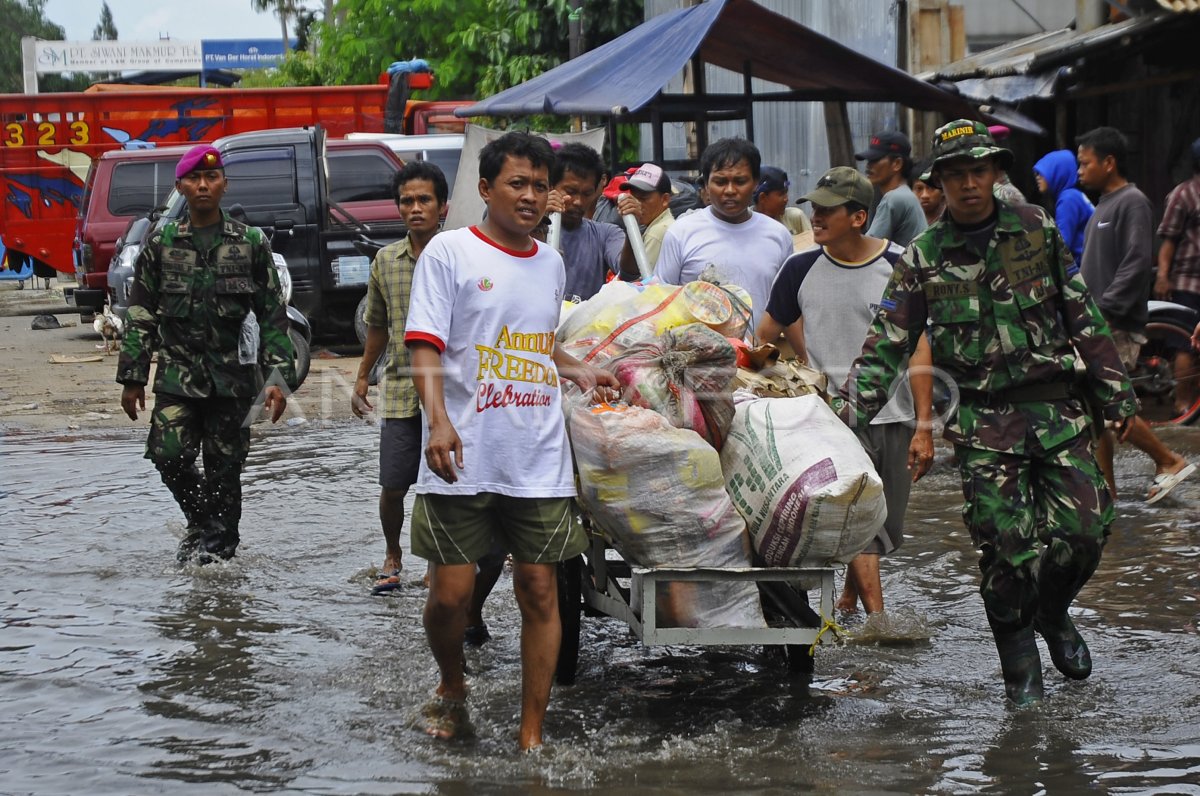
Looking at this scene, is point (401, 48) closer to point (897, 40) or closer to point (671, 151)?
point (671, 151)

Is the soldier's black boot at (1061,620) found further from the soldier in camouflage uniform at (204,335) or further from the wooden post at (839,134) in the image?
the wooden post at (839,134)

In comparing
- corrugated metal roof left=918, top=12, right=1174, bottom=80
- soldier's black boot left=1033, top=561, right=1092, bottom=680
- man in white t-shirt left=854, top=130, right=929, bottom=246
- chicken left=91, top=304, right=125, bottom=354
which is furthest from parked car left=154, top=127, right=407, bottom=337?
soldier's black boot left=1033, top=561, right=1092, bottom=680

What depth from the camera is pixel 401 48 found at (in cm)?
2944

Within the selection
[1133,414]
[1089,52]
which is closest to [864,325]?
[1133,414]

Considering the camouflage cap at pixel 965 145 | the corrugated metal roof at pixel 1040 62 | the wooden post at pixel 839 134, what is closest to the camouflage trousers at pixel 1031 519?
the camouflage cap at pixel 965 145

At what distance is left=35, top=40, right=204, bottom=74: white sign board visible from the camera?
59.4 m

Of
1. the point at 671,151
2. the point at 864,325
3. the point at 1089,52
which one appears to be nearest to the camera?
the point at 864,325

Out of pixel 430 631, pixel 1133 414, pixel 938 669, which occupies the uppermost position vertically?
pixel 1133 414

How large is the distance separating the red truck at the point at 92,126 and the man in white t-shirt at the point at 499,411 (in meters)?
18.7

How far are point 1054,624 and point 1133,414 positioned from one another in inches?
29.6

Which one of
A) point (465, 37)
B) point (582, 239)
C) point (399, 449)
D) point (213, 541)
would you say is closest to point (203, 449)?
point (213, 541)

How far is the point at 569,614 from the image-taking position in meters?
5.26

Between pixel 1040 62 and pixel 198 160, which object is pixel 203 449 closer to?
pixel 198 160

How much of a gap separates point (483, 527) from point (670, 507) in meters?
0.55
